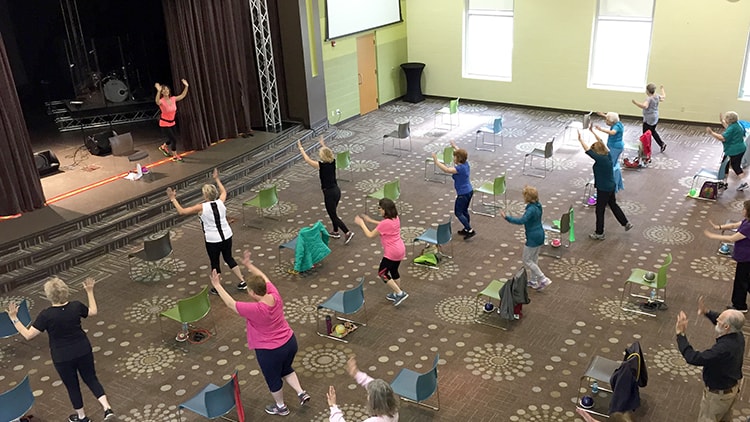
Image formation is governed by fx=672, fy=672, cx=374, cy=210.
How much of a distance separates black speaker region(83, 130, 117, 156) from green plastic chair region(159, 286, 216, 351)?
6599mm

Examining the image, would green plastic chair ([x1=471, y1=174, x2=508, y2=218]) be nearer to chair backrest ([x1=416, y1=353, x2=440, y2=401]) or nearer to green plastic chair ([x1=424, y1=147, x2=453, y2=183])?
green plastic chair ([x1=424, y1=147, x2=453, y2=183])

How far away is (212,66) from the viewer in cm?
1377

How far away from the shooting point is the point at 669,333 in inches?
310

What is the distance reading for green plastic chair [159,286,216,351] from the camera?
777 cm

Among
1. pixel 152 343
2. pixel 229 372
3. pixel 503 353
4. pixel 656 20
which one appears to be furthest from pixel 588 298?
pixel 656 20

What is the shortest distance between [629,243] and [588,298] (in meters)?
1.84

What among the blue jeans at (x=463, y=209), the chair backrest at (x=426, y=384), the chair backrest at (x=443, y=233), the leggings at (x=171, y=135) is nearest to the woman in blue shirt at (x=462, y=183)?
the blue jeans at (x=463, y=209)

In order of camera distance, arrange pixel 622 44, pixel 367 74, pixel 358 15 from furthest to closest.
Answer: pixel 367 74 < pixel 358 15 < pixel 622 44

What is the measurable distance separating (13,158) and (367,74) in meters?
9.10

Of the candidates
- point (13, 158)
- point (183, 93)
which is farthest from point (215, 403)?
point (183, 93)

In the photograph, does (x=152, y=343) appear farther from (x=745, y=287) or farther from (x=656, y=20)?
(x=656, y=20)

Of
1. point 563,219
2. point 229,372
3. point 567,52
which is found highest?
point 567,52

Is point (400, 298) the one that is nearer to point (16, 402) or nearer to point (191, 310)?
point (191, 310)

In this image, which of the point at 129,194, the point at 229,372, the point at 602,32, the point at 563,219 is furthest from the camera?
the point at 602,32
